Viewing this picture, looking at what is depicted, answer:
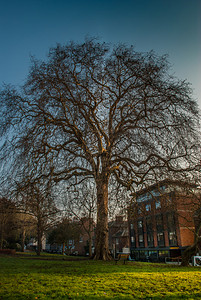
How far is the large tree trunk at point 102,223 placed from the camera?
40.4 ft

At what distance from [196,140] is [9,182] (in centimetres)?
975

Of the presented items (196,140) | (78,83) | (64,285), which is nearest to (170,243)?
(196,140)

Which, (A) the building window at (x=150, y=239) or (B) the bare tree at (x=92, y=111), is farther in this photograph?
(A) the building window at (x=150, y=239)

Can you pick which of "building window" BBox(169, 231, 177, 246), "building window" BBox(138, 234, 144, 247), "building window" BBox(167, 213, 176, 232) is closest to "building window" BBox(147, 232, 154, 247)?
"building window" BBox(138, 234, 144, 247)

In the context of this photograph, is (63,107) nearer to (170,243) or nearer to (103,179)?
(103,179)

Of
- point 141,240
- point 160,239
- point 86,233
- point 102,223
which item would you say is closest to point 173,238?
point 160,239

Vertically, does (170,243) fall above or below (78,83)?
below

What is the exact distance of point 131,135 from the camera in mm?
12016

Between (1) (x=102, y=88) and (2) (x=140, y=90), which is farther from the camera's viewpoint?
(1) (x=102, y=88)

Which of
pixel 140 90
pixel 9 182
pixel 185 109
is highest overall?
pixel 140 90

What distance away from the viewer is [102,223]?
12609 millimetres

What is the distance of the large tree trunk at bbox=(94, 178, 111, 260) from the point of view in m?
12.3

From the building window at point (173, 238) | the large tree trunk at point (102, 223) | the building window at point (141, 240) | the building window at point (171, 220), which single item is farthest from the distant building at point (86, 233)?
the building window at point (173, 238)

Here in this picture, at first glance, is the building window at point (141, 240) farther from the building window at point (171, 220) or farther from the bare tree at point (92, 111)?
the bare tree at point (92, 111)
